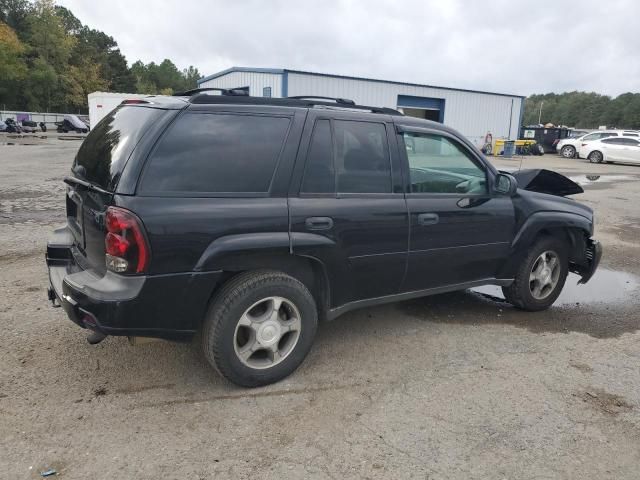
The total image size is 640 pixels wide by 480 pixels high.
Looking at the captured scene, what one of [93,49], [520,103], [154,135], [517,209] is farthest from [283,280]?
[93,49]

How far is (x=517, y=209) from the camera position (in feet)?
14.9

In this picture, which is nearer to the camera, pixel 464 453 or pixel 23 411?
pixel 464 453

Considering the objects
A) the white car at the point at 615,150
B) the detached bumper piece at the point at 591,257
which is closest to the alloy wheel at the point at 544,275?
the detached bumper piece at the point at 591,257

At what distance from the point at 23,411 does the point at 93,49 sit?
303 ft

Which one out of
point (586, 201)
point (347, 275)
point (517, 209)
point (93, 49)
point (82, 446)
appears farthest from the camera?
point (93, 49)

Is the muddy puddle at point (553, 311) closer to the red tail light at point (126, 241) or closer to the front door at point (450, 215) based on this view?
the front door at point (450, 215)

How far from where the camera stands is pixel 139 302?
115 inches

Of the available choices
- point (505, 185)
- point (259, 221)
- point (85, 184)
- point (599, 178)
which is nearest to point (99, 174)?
point (85, 184)

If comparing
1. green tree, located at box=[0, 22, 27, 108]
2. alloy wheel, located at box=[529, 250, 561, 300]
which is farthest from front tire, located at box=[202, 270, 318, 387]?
green tree, located at box=[0, 22, 27, 108]

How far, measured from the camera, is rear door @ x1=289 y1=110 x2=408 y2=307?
3422mm

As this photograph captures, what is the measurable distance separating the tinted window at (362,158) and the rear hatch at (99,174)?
49.3 inches

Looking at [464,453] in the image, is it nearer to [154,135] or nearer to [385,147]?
[385,147]

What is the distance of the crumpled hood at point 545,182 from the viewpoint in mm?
5438

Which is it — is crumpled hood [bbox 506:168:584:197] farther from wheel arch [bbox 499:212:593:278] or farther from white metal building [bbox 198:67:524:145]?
white metal building [bbox 198:67:524:145]
